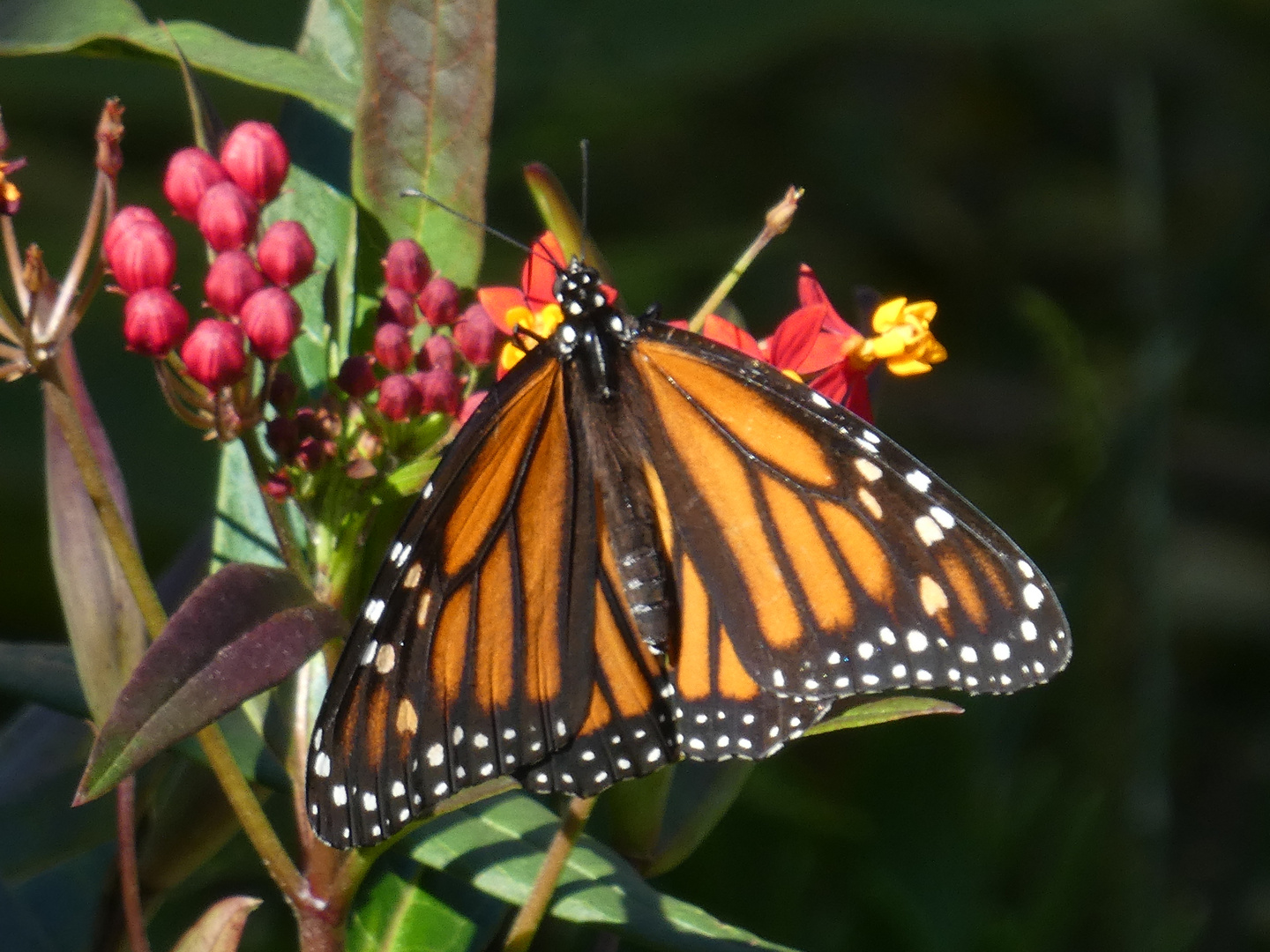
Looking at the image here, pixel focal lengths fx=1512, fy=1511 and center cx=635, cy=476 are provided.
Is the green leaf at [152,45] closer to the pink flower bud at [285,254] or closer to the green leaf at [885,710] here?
the pink flower bud at [285,254]

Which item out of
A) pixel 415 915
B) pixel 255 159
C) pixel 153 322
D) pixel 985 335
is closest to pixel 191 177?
pixel 255 159

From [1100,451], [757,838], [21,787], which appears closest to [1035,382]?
[1100,451]

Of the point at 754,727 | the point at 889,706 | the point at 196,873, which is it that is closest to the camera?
the point at 889,706

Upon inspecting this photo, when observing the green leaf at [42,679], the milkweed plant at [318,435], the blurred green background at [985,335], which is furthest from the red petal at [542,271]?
the blurred green background at [985,335]

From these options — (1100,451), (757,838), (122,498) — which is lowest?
→ (757,838)

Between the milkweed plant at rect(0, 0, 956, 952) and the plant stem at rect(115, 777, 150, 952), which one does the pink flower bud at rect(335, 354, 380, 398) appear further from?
the plant stem at rect(115, 777, 150, 952)

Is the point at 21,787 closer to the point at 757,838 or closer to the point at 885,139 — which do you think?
the point at 757,838
